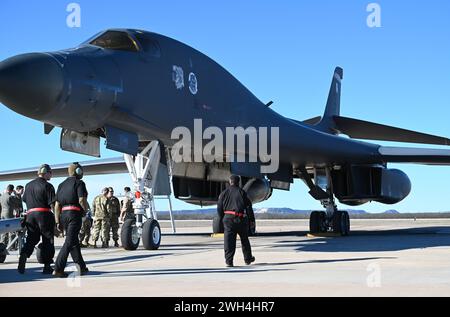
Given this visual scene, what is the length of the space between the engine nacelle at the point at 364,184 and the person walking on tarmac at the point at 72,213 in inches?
469

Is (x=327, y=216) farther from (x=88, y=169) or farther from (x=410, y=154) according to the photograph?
(x=88, y=169)

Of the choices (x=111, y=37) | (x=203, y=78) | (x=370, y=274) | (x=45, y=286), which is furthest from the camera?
(x=203, y=78)

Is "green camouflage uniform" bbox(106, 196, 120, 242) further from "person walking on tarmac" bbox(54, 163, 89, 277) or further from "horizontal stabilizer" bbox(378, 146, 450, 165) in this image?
"horizontal stabilizer" bbox(378, 146, 450, 165)

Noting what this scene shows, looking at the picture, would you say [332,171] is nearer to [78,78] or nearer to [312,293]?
[78,78]

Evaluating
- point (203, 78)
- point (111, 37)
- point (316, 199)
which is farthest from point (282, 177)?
point (111, 37)

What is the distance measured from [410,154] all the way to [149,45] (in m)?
10.2

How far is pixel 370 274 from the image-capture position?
7.72 metres

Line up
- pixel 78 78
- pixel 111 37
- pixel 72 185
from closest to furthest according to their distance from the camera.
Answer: pixel 72 185, pixel 78 78, pixel 111 37

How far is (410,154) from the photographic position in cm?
1870

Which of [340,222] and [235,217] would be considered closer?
[235,217]

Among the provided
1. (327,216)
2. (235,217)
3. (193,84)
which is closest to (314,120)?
(327,216)

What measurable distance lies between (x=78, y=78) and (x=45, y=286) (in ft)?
11.6

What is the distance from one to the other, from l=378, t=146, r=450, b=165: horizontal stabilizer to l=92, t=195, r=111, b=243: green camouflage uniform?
8546 mm

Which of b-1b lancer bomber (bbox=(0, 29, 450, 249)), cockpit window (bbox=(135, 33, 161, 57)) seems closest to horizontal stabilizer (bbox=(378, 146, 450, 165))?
b-1b lancer bomber (bbox=(0, 29, 450, 249))
